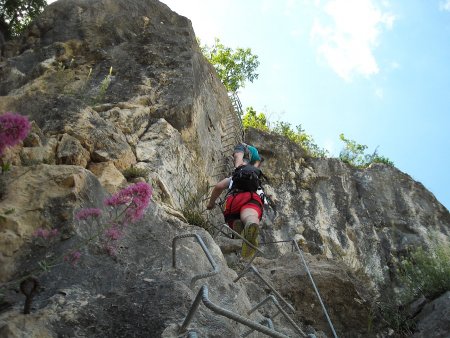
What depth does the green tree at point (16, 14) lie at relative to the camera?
10.8 meters

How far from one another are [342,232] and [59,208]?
8.54 meters

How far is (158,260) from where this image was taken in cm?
425

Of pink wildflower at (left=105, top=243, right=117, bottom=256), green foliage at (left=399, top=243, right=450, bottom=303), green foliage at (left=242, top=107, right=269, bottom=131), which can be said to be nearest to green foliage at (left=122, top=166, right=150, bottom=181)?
pink wildflower at (left=105, top=243, right=117, bottom=256)

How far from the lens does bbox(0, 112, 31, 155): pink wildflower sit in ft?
8.50

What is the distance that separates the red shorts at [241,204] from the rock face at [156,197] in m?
0.38

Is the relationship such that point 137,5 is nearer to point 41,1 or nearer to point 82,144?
point 41,1

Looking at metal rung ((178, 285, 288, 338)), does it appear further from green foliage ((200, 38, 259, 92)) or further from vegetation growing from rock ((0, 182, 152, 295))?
green foliage ((200, 38, 259, 92))

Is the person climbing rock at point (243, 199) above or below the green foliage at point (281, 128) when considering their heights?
below

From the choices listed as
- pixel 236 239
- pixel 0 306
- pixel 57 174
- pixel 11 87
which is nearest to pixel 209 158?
pixel 236 239

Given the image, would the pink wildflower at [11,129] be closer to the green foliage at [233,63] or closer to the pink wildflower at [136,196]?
the pink wildflower at [136,196]

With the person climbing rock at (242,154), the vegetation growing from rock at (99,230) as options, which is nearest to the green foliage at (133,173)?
the vegetation growing from rock at (99,230)

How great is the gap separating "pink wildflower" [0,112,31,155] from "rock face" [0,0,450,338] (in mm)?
397

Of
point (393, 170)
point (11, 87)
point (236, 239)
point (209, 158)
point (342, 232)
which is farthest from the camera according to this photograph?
point (393, 170)

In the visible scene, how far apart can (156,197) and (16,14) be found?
24.2 feet
